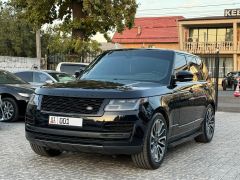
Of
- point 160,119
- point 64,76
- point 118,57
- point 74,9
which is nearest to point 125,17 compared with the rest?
point 74,9

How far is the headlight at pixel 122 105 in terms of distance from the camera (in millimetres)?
6074

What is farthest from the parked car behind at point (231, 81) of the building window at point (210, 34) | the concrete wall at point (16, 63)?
the concrete wall at point (16, 63)

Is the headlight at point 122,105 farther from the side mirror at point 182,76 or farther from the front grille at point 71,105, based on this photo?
the side mirror at point 182,76

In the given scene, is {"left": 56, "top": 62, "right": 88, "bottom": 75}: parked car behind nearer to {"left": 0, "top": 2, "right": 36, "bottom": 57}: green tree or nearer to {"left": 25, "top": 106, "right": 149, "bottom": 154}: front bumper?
{"left": 25, "top": 106, "right": 149, "bottom": 154}: front bumper

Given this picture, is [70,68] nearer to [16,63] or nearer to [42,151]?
[16,63]

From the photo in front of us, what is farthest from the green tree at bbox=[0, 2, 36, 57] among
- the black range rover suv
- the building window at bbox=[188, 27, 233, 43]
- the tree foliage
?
the black range rover suv

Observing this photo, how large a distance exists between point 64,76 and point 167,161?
335 inches

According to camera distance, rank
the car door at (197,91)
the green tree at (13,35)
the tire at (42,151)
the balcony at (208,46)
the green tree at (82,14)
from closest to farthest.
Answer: the tire at (42,151) → the car door at (197,91) → the green tree at (82,14) → the green tree at (13,35) → the balcony at (208,46)

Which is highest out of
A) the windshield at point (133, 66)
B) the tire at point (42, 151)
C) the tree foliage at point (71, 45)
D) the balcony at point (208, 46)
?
the balcony at point (208, 46)

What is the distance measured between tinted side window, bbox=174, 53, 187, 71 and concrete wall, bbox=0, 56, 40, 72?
51.0 feet

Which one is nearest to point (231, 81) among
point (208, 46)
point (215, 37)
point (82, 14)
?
point (208, 46)

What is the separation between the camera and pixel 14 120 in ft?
37.6

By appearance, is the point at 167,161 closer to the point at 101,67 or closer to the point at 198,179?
the point at 198,179

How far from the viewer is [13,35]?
42.9 meters
